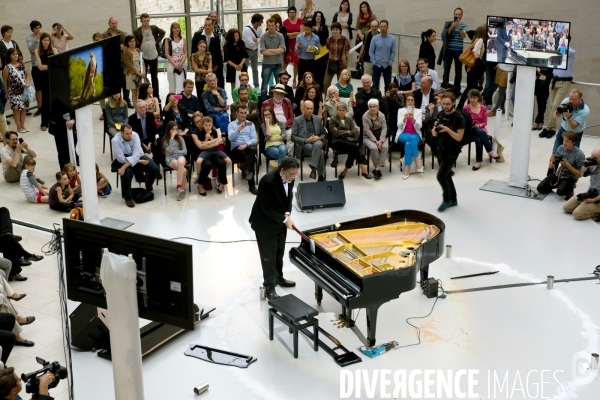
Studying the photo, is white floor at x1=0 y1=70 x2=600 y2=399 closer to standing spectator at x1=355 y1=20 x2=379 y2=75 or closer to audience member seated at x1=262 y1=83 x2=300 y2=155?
audience member seated at x1=262 y1=83 x2=300 y2=155

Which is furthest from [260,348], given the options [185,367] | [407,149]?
[407,149]

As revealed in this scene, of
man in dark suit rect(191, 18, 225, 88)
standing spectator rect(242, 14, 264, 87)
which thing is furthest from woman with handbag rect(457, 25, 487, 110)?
man in dark suit rect(191, 18, 225, 88)

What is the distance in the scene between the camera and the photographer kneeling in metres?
11.3

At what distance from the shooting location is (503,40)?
1143 centimetres

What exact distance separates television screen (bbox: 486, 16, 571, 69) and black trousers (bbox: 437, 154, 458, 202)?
1.60m

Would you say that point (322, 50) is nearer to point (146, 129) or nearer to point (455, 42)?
point (455, 42)

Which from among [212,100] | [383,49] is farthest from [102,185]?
[383,49]

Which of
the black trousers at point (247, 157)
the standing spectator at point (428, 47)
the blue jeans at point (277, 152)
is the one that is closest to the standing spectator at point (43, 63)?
the black trousers at point (247, 157)

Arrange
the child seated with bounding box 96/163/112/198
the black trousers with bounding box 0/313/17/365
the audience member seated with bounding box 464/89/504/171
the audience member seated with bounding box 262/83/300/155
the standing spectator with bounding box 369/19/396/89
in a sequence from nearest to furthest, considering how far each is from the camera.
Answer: the black trousers with bounding box 0/313/17/365 < the child seated with bounding box 96/163/112/198 < the audience member seated with bounding box 262/83/300/155 < the audience member seated with bounding box 464/89/504/171 < the standing spectator with bounding box 369/19/396/89

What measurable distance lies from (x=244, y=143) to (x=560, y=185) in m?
4.39

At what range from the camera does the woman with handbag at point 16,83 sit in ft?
45.5

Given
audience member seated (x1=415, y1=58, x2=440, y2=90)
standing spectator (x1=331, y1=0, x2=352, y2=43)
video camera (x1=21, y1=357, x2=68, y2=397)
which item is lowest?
video camera (x1=21, y1=357, x2=68, y2=397)

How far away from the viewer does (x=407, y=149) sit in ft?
41.3

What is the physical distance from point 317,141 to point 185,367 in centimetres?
527
